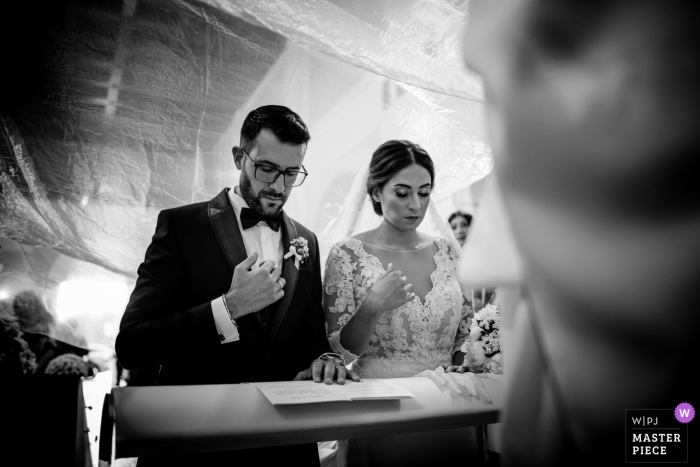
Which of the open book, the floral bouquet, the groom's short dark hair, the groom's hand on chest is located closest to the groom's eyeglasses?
the groom's short dark hair

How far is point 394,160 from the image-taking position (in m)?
2.59

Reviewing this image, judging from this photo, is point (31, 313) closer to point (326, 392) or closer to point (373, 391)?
point (326, 392)

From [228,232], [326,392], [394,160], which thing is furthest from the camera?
[394,160]

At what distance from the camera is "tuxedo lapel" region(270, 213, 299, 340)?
75.0 inches

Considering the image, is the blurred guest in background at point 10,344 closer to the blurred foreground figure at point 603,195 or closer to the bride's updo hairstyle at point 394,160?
the bride's updo hairstyle at point 394,160

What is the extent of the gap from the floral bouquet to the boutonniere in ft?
2.73

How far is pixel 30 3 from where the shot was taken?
1.71m

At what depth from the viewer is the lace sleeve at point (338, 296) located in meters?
2.30

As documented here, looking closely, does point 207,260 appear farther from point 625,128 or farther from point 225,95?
point 625,128

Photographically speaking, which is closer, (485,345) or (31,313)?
(485,345)

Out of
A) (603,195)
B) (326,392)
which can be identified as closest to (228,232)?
(326,392)

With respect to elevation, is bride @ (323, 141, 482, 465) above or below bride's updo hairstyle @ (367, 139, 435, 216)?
below

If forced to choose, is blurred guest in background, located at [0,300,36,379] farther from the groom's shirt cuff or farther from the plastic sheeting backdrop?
the groom's shirt cuff

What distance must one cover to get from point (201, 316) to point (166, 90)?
40.5 inches
